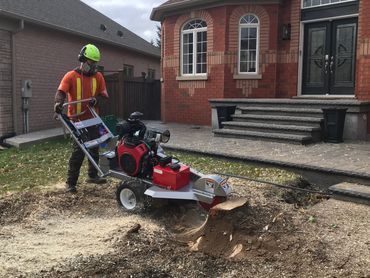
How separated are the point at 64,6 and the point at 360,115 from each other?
13.0 m

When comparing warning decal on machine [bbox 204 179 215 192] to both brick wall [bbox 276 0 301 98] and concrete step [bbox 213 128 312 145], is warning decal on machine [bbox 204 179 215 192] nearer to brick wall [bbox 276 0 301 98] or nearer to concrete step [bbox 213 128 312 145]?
concrete step [bbox 213 128 312 145]

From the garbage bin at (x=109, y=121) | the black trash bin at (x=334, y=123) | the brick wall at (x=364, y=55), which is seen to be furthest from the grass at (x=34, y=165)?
the brick wall at (x=364, y=55)

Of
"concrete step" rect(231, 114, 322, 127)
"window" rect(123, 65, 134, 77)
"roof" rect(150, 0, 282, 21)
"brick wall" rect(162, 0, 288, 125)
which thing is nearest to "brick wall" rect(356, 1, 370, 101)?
"concrete step" rect(231, 114, 322, 127)

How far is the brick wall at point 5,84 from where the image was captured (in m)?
12.5

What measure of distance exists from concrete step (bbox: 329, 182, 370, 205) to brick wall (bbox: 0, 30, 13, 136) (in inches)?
383

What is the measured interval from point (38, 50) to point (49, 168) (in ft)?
22.5

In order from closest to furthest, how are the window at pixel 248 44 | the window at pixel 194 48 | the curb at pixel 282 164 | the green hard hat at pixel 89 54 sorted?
the green hard hat at pixel 89 54 < the curb at pixel 282 164 < the window at pixel 248 44 < the window at pixel 194 48

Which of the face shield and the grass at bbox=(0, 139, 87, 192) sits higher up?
the face shield

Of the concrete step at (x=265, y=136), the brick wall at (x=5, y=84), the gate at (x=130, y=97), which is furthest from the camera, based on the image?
Result: the gate at (x=130, y=97)

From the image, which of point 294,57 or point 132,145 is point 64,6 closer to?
point 294,57

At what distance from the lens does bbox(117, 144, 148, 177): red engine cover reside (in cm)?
533

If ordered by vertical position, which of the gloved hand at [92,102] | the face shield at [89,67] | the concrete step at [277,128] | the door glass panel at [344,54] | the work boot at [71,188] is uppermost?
the door glass panel at [344,54]

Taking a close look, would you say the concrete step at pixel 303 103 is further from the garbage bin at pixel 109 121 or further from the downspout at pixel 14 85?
the downspout at pixel 14 85

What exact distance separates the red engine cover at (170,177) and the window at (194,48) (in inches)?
379
